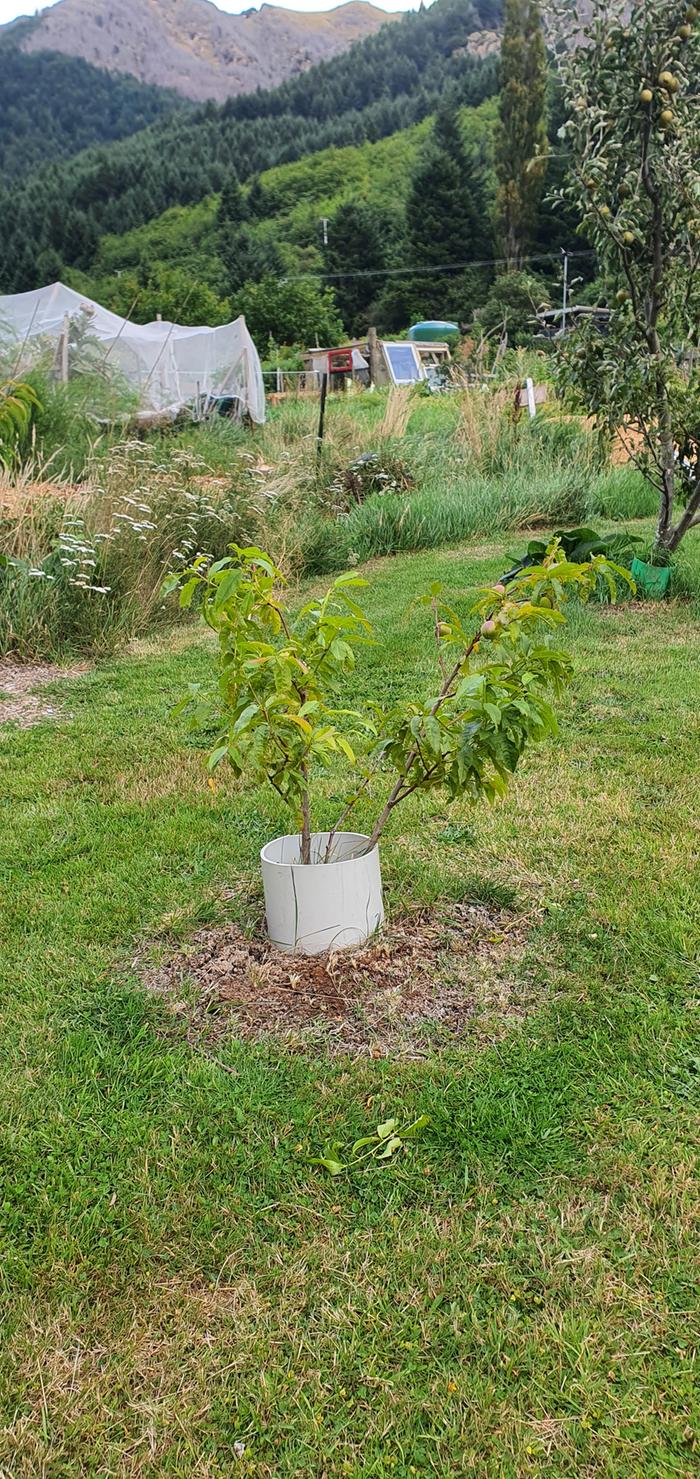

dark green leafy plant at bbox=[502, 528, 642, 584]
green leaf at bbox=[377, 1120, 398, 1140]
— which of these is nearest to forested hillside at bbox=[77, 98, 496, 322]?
dark green leafy plant at bbox=[502, 528, 642, 584]

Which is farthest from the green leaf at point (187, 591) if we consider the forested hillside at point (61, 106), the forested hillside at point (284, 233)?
the forested hillside at point (61, 106)

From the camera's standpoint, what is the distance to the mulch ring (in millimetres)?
2018

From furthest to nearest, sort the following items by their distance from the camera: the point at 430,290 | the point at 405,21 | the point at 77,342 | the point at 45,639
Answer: the point at 405,21 < the point at 430,290 < the point at 77,342 < the point at 45,639

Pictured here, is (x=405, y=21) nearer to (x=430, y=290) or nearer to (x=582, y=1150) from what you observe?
(x=430, y=290)

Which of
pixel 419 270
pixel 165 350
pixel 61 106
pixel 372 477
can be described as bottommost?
pixel 372 477

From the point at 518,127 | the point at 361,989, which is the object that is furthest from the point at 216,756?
the point at 518,127

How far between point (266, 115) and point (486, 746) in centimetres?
9380

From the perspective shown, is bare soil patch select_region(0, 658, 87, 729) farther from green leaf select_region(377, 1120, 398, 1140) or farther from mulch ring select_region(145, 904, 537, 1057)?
green leaf select_region(377, 1120, 398, 1140)

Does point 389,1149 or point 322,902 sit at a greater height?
point 322,902

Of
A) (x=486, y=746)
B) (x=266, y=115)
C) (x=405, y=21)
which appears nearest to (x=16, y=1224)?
(x=486, y=746)

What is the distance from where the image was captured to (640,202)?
16.1 ft

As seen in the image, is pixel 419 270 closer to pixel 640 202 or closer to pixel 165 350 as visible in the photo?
pixel 165 350

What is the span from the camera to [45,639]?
16.8ft

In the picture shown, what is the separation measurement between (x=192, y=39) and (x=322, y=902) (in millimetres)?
166072
